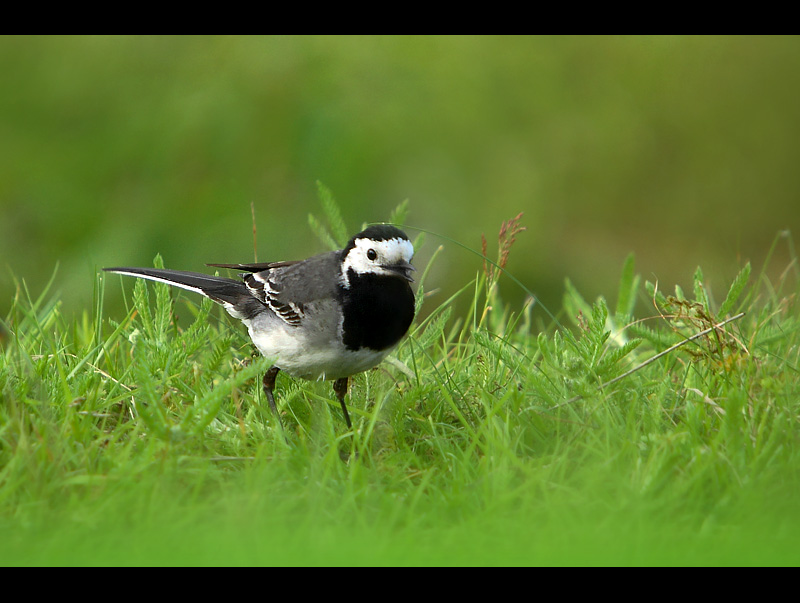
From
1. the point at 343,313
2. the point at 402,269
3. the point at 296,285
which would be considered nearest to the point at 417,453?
the point at 343,313

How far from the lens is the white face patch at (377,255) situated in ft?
14.5

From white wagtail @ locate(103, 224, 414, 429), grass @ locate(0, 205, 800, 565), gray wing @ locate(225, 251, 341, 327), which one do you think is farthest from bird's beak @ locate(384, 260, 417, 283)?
grass @ locate(0, 205, 800, 565)

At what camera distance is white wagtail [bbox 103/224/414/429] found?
4.35 m

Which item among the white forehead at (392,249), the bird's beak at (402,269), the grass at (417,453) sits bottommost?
the grass at (417,453)

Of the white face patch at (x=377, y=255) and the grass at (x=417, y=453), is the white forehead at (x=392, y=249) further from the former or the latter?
the grass at (x=417, y=453)

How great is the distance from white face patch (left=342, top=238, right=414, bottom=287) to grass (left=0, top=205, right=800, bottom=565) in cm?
50

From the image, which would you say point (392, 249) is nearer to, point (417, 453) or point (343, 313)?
point (343, 313)

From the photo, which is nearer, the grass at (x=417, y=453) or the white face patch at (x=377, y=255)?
the grass at (x=417, y=453)

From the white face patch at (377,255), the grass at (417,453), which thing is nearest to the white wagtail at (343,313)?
the white face patch at (377,255)

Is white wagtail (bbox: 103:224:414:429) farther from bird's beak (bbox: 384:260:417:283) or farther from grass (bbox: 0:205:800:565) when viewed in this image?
grass (bbox: 0:205:800:565)

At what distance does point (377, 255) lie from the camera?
14.6 feet

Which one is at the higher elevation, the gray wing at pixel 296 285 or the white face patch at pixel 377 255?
the white face patch at pixel 377 255

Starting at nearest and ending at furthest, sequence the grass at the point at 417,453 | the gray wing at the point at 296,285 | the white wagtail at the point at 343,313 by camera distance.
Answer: the grass at the point at 417,453 → the white wagtail at the point at 343,313 → the gray wing at the point at 296,285

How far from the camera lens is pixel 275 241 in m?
9.80
